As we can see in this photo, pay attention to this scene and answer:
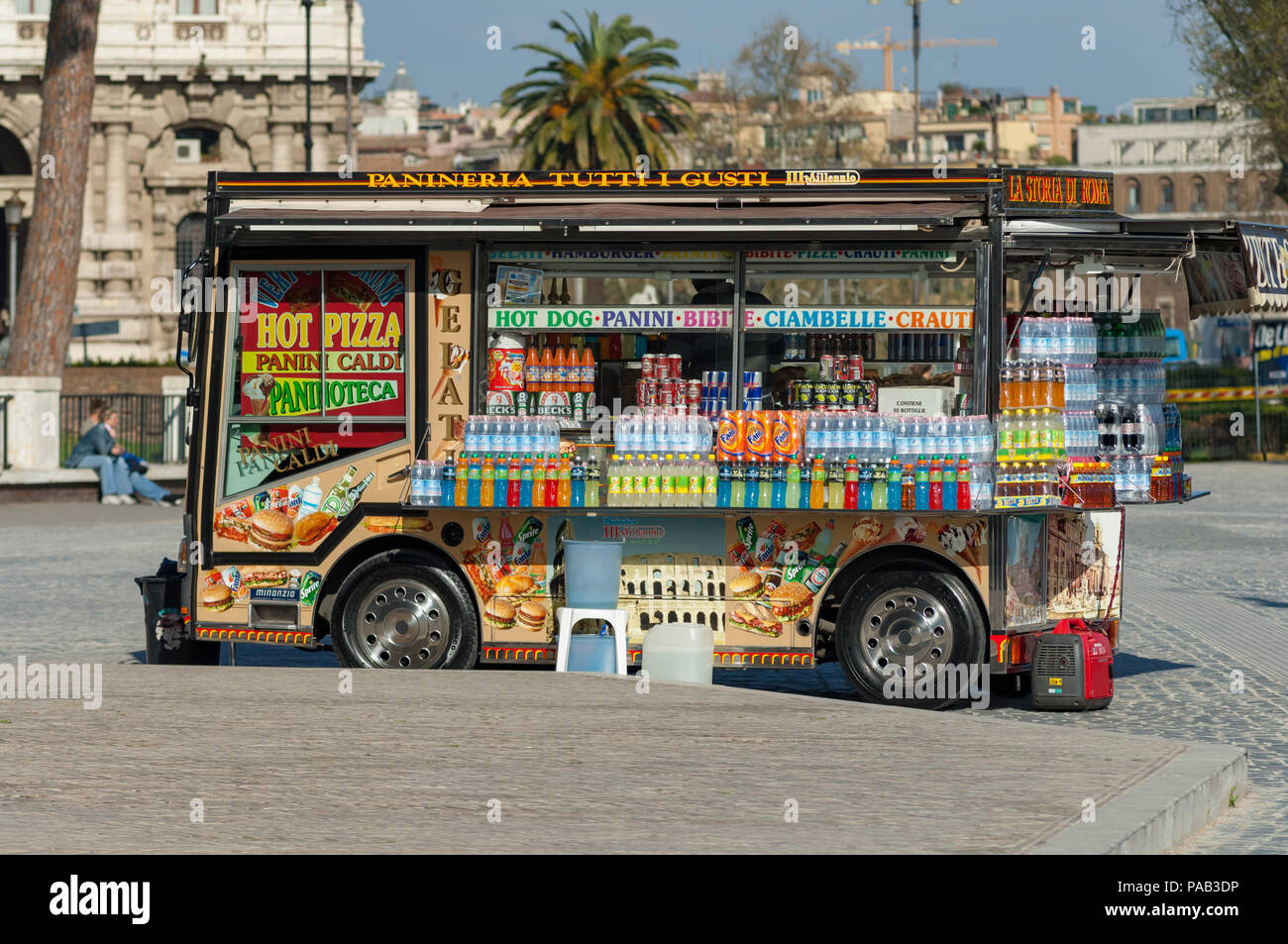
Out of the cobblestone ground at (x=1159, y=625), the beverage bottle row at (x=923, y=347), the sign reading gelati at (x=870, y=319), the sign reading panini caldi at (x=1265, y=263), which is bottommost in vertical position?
the cobblestone ground at (x=1159, y=625)

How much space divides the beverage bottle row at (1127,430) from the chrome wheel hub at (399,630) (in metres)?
4.46

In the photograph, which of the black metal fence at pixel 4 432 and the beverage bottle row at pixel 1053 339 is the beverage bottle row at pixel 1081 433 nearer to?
the beverage bottle row at pixel 1053 339

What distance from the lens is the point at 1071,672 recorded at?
11.3 m

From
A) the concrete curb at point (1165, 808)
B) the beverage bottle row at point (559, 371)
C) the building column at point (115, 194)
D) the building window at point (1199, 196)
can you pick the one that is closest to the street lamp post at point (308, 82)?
the building column at point (115, 194)

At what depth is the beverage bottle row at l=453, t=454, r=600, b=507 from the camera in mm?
11680

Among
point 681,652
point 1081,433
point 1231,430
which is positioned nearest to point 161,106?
point 1231,430

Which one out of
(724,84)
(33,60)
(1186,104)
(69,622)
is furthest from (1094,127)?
(69,622)

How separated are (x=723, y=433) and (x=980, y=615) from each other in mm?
1906

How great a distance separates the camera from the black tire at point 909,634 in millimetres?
11258

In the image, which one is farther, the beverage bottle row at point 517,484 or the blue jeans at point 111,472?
the blue jeans at point 111,472

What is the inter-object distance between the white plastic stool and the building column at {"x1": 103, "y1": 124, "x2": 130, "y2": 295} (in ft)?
196

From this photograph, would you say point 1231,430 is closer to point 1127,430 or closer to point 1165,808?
point 1127,430

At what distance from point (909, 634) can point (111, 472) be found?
21673 mm

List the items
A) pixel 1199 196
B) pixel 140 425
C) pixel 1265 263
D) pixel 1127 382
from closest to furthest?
pixel 1265 263 < pixel 1127 382 < pixel 140 425 < pixel 1199 196
